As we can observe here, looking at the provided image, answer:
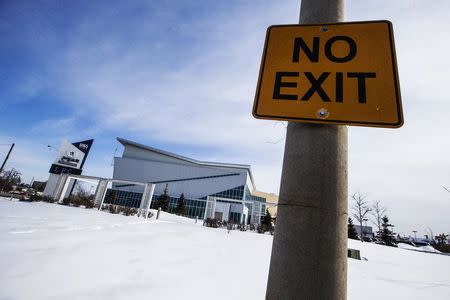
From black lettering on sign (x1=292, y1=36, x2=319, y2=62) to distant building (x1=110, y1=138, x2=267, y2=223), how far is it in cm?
4450

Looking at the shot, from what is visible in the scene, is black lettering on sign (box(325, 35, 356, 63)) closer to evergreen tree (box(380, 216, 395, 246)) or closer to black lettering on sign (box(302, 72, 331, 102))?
black lettering on sign (box(302, 72, 331, 102))

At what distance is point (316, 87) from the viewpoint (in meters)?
1.30

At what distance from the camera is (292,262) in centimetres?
101

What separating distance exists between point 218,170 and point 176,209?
12051 mm

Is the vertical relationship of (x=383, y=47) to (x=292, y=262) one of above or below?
above

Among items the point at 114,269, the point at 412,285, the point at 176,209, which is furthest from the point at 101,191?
the point at 176,209

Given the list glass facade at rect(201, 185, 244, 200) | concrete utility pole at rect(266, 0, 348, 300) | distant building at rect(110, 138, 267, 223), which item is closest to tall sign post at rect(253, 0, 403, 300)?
concrete utility pole at rect(266, 0, 348, 300)

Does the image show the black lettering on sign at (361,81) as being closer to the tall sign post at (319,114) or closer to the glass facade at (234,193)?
the tall sign post at (319,114)

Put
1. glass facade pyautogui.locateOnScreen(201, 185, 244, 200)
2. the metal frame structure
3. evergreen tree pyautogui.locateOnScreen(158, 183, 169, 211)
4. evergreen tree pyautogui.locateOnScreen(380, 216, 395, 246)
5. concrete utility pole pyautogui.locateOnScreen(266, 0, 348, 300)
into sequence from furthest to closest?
glass facade pyautogui.locateOnScreen(201, 185, 244, 200) → evergreen tree pyautogui.locateOnScreen(158, 183, 169, 211) → evergreen tree pyautogui.locateOnScreen(380, 216, 395, 246) → the metal frame structure → concrete utility pole pyautogui.locateOnScreen(266, 0, 348, 300)

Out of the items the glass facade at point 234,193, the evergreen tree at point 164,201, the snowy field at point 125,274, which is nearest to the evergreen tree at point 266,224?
the glass facade at point 234,193

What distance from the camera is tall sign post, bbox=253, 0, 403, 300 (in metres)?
1.01

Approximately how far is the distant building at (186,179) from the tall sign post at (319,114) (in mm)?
44499

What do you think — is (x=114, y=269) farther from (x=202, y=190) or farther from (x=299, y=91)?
(x=202, y=190)

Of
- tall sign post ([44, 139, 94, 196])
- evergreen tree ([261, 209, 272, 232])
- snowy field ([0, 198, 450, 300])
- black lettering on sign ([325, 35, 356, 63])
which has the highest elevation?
tall sign post ([44, 139, 94, 196])
